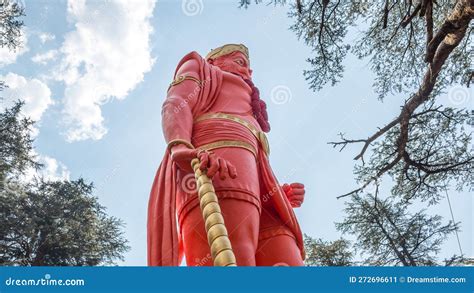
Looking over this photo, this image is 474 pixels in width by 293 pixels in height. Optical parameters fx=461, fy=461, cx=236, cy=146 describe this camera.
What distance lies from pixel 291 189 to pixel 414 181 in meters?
3.06

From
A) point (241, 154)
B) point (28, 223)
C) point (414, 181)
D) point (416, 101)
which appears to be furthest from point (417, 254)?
point (28, 223)

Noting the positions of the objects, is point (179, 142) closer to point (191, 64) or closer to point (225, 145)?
point (225, 145)

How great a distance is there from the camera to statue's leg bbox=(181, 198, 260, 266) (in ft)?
9.95

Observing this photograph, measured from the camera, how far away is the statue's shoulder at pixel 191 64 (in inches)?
164

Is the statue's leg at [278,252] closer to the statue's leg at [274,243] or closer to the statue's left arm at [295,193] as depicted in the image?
the statue's leg at [274,243]

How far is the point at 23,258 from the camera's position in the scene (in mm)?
9258

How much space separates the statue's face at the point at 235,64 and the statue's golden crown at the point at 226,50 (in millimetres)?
43

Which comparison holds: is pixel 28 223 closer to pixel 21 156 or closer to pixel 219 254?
pixel 21 156

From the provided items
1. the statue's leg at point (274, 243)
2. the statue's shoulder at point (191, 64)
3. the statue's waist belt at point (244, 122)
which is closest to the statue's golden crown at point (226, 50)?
the statue's shoulder at point (191, 64)

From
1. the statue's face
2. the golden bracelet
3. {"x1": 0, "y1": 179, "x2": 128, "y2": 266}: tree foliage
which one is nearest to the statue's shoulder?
the statue's face

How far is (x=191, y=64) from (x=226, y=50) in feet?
2.64

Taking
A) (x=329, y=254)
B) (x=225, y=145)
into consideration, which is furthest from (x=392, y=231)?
(x=225, y=145)

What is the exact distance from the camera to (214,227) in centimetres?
251

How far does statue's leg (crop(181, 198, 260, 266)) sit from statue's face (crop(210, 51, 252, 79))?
1.83 metres
